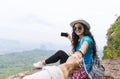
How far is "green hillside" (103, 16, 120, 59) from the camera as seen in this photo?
17969mm

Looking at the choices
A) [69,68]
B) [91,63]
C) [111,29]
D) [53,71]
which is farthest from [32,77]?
[111,29]

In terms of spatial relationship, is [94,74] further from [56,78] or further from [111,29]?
[111,29]

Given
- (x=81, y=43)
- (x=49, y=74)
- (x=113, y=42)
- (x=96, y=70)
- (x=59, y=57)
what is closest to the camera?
(x=49, y=74)

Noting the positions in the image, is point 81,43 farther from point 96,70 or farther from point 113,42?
point 113,42

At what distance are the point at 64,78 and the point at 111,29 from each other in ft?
62.3

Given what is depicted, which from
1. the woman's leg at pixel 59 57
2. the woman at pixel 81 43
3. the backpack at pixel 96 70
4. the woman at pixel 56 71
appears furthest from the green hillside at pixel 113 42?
the woman at pixel 56 71

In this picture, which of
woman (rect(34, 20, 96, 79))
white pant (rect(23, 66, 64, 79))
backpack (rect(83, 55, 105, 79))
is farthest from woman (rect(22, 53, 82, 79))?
backpack (rect(83, 55, 105, 79))

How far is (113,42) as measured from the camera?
752 inches

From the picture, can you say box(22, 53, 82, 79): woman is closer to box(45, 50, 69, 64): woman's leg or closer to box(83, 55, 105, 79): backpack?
box(83, 55, 105, 79): backpack

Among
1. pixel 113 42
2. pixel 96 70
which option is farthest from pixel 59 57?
pixel 113 42

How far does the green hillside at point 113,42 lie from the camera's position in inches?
707

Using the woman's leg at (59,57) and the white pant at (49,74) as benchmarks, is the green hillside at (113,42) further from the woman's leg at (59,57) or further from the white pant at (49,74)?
the white pant at (49,74)

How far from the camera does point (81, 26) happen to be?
631 centimetres

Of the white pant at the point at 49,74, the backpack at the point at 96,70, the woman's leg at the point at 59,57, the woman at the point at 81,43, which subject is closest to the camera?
the white pant at the point at 49,74
